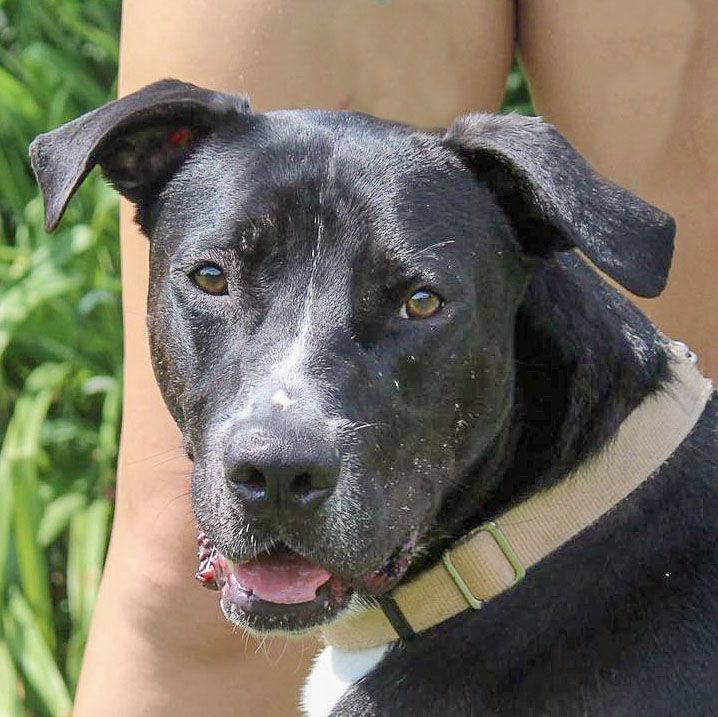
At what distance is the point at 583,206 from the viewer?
247 cm

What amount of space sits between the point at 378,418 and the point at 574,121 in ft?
3.74

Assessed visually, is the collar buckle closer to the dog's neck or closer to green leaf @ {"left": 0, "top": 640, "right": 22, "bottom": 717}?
the dog's neck

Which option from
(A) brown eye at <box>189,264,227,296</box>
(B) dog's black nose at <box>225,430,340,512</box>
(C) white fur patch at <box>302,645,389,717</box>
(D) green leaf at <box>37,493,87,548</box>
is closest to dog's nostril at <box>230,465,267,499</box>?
(B) dog's black nose at <box>225,430,340,512</box>

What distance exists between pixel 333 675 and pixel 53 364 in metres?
2.38

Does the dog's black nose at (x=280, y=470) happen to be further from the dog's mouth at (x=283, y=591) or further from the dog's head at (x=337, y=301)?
the dog's mouth at (x=283, y=591)

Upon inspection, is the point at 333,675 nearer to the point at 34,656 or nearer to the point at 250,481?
the point at 250,481

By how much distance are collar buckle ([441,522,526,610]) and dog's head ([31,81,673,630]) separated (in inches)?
3.3

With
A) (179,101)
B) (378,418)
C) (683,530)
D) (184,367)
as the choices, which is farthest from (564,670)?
(179,101)

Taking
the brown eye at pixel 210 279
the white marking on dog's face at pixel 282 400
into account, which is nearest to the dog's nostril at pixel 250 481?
the white marking on dog's face at pixel 282 400

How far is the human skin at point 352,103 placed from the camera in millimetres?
3119

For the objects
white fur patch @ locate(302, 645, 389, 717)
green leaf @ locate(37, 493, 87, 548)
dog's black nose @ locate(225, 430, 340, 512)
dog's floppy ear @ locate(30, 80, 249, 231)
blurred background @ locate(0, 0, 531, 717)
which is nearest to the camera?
dog's black nose @ locate(225, 430, 340, 512)

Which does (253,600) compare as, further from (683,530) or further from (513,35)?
(513,35)

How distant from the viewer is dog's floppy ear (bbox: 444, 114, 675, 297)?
8.02 feet

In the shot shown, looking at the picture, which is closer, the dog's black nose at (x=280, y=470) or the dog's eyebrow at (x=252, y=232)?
the dog's black nose at (x=280, y=470)
